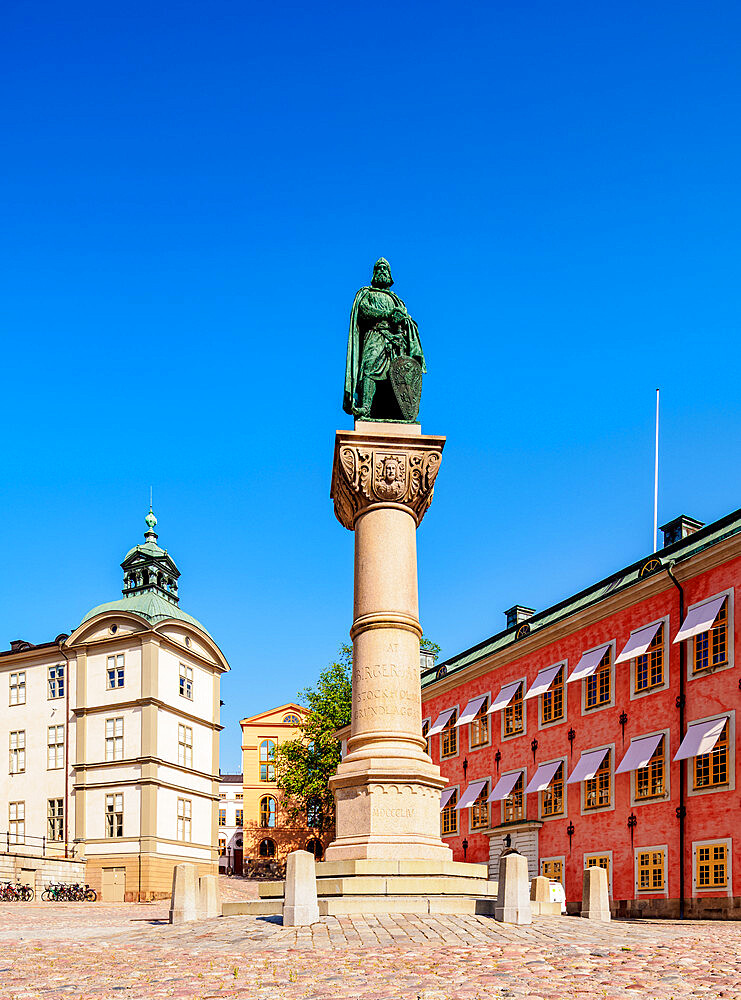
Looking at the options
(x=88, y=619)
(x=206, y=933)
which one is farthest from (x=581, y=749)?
(x=88, y=619)

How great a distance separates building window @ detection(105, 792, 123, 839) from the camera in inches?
2084

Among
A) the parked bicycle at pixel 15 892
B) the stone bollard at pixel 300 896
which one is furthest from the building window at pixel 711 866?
the parked bicycle at pixel 15 892

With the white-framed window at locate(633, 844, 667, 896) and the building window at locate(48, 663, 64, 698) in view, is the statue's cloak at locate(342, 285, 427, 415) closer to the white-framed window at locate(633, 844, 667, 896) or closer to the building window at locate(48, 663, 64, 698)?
the white-framed window at locate(633, 844, 667, 896)

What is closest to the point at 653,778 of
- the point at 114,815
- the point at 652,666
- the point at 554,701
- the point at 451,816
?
the point at 652,666

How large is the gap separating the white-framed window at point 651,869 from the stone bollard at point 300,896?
72.5 feet

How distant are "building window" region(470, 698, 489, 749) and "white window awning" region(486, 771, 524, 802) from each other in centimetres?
269

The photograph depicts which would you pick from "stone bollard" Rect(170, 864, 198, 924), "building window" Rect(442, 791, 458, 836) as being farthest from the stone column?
"building window" Rect(442, 791, 458, 836)

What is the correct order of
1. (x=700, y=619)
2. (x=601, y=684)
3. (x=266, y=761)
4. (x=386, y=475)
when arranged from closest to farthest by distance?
(x=386, y=475) < (x=700, y=619) < (x=601, y=684) < (x=266, y=761)

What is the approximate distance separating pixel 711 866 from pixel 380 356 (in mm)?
19545

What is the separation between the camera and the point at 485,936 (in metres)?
12.7

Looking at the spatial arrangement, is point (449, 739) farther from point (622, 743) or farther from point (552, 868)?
point (622, 743)

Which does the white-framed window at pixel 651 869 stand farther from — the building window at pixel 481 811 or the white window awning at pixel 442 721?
the white window awning at pixel 442 721

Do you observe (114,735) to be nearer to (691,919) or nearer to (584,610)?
(584,610)

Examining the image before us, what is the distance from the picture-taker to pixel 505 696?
147ft
